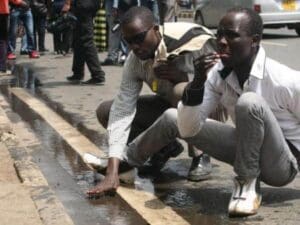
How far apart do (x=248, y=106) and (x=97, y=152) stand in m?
1.81

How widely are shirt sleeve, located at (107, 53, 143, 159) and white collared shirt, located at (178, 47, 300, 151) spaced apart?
50cm

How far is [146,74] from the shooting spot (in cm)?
431

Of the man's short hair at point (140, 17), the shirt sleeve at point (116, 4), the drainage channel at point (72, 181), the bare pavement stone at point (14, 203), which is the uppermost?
the man's short hair at point (140, 17)

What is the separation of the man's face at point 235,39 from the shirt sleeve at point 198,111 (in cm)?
23

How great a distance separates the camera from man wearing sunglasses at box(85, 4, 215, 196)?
4.07 meters

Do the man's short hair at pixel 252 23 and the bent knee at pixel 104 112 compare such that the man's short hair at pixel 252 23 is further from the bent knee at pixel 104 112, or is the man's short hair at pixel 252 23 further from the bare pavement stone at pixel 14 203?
the bare pavement stone at pixel 14 203

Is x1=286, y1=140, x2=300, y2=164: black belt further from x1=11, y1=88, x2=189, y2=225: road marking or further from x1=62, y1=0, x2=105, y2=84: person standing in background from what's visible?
x1=62, y1=0, x2=105, y2=84: person standing in background

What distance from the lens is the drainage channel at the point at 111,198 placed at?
12.4 feet

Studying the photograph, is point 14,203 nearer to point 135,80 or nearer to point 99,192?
point 99,192

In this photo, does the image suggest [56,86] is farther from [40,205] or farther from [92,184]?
[40,205]

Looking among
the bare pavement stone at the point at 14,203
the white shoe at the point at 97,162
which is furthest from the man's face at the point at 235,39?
the bare pavement stone at the point at 14,203

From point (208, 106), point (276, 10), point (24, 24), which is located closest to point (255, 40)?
point (208, 106)

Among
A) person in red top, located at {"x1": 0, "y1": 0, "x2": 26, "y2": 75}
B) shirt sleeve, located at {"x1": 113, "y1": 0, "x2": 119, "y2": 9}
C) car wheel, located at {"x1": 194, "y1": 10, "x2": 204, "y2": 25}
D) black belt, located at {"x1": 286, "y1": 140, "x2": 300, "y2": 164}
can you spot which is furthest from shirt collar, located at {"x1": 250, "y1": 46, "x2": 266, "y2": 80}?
car wheel, located at {"x1": 194, "y1": 10, "x2": 204, "y2": 25}

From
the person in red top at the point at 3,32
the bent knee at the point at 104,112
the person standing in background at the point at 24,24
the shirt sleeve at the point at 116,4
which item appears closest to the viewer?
the bent knee at the point at 104,112
